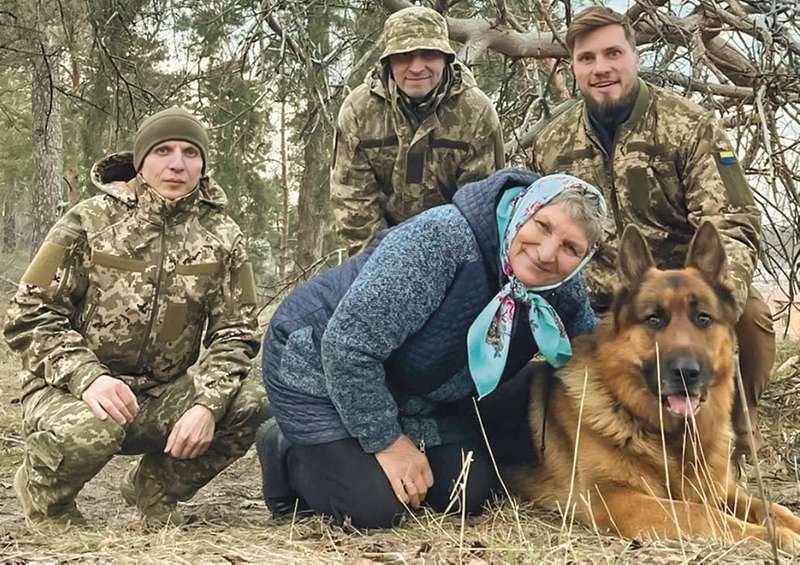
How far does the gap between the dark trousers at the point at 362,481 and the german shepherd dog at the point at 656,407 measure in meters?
0.35

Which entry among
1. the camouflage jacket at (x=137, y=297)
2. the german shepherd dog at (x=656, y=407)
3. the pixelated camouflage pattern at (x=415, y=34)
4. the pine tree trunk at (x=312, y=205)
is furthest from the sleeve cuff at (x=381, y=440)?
the pine tree trunk at (x=312, y=205)

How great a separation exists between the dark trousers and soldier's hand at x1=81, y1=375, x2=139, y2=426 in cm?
70

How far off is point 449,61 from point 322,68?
2.05 metres

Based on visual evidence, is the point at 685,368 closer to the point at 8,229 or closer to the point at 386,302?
the point at 386,302

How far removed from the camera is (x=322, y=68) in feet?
21.2

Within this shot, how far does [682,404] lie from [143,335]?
7.51ft

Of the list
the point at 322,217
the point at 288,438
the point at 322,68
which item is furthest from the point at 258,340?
the point at 322,217

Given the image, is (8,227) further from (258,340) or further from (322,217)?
(258,340)

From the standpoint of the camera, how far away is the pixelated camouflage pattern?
14.5 ft

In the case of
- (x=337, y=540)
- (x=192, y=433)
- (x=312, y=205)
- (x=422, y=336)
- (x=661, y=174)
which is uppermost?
(x=312, y=205)

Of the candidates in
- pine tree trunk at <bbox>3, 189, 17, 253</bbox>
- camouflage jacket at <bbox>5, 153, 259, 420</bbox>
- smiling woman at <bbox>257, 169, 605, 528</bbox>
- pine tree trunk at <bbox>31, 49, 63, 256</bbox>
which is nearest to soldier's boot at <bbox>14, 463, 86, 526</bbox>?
camouflage jacket at <bbox>5, 153, 259, 420</bbox>

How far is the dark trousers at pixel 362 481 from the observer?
316cm

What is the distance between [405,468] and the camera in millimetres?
3121

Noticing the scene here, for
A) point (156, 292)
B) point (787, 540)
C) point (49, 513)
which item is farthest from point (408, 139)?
point (787, 540)
